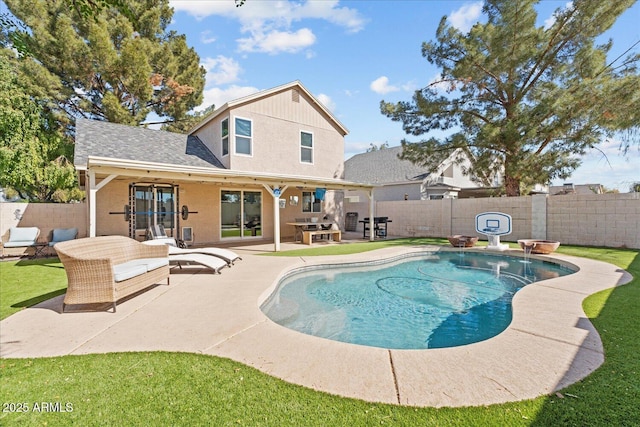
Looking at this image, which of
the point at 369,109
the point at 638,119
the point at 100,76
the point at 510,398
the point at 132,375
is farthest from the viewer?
the point at 100,76

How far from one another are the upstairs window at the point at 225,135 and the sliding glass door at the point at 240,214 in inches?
70.6

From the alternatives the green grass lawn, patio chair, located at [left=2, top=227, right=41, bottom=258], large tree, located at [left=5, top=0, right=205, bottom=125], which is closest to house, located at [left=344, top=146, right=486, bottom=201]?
large tree, located at [left=5, top=0, right=205, bottom=125]

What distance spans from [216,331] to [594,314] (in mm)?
5305

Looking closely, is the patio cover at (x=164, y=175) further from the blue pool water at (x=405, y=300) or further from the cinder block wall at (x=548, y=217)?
the cinder block wall at (x=548, y=217)

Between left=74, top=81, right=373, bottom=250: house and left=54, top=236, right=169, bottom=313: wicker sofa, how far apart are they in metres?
3.38

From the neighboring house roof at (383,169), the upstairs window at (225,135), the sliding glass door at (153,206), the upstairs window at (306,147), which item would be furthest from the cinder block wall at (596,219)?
the sliding glass door at (153,206)

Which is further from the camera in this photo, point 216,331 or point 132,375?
point 216,331

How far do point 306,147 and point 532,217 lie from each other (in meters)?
10.7

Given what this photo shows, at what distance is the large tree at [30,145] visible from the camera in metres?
13.0

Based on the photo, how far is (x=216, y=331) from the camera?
3.83 metres

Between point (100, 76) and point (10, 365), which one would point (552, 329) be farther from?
point (100, 76)

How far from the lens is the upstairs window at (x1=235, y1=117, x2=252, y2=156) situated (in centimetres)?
1289

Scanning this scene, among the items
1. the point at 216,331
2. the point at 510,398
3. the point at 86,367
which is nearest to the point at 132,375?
the point at 86,367

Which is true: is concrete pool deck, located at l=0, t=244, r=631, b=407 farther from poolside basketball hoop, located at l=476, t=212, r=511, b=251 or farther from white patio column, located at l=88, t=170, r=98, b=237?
poolside basketball hoop, located at l=476, t=212, r=511, b=251
